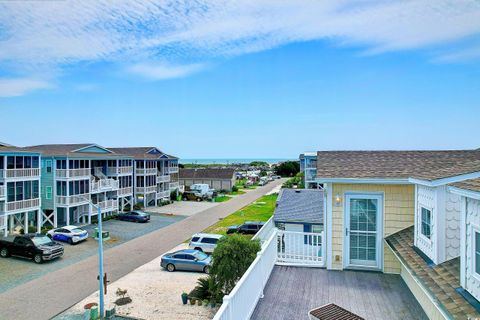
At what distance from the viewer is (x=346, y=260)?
962 cm

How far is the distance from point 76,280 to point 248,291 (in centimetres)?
1506

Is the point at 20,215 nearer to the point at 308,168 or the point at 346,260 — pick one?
the point at 346,260

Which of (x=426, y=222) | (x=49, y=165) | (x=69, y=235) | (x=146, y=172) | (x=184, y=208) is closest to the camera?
(x=426, y=222)

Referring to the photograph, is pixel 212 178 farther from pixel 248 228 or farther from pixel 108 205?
pixel 248 228

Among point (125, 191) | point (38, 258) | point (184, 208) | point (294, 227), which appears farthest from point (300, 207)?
point (184, 208)

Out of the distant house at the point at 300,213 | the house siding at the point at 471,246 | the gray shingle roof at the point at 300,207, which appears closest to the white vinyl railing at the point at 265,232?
the distant house at the point at 300,213

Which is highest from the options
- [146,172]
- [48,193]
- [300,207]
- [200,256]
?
[146,172]

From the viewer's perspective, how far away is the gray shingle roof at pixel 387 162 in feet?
31.3

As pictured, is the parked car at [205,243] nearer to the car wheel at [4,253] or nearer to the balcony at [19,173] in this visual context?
the car wheel at [4,253]

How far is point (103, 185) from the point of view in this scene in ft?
111

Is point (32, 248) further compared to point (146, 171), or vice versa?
point (146, 171)

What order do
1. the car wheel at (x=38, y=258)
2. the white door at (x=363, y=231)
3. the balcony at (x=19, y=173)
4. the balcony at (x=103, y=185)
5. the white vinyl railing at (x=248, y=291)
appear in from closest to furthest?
1. the white vinyl railing at (x=248, y=291)
2. the white door at (x=363, y=231)
3. the car wheel at (x=38, y=258)
4. the balcony at (x=19, y=173)
5. the balcony at (x=103, y=185)

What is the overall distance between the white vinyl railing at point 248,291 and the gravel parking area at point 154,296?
22.9 ft

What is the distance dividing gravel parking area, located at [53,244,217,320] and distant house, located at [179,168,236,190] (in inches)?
1679
